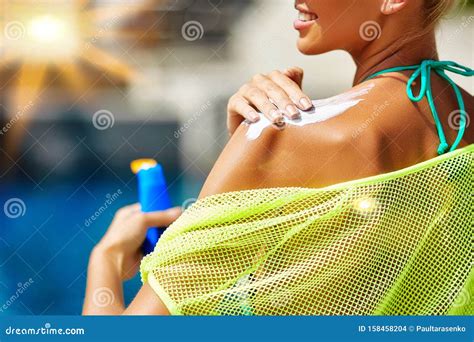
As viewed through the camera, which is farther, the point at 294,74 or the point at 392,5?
the point at 294,74

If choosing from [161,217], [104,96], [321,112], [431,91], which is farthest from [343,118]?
[104,96]

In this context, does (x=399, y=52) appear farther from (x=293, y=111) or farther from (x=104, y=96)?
(x=104, y=96)

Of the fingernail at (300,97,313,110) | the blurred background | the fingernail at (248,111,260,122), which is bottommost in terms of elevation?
the blurred background

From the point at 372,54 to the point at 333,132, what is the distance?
0.19 m

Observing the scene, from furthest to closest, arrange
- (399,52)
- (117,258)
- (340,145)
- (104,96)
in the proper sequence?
1. (104,96)
2. (117,258)
3. (399,52)
4. (340,145)

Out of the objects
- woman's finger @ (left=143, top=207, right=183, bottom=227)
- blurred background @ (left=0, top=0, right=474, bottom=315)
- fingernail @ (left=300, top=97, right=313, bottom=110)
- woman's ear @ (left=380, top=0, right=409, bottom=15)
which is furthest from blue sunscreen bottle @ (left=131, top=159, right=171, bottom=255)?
blurred background @ (left=0, top=0, right=474, bottom=315)

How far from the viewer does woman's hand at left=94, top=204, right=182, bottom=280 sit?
4.69ft

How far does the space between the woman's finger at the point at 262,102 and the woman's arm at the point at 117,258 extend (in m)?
0.30

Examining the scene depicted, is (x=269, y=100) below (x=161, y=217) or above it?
above

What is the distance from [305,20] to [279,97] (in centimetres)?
16

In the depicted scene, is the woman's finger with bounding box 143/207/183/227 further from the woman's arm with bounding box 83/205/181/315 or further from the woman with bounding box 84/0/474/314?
the woman with bounding box 84/0/474/314

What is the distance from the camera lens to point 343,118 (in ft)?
3.97

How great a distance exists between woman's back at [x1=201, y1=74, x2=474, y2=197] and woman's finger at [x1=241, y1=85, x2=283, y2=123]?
23 millimetres

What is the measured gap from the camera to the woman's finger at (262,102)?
48.3 inches
